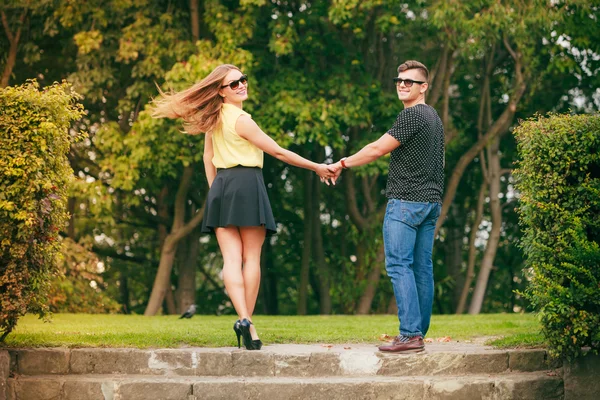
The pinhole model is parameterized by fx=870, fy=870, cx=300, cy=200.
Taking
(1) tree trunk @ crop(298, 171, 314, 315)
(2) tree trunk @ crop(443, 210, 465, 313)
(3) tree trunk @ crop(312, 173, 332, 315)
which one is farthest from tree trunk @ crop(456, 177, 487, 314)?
(1) tree trunk @ crop(298, 171, 314, 315)

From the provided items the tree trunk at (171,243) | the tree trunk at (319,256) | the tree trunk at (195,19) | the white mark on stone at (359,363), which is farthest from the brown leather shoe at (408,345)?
the tree trunk at (319,256)

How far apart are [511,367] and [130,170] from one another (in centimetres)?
959

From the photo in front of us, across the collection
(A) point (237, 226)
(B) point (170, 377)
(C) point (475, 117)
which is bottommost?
(B) point (170, 377)

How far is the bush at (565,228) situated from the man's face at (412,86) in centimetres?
92

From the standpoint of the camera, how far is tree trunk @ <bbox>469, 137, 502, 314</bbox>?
19.3m

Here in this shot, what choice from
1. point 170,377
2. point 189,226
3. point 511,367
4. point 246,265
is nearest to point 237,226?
point 246,265

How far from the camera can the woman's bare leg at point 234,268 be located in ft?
23.3

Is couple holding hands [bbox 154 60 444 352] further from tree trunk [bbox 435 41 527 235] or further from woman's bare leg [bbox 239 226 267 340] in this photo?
tree trunk [bbox 435 41 527 235]

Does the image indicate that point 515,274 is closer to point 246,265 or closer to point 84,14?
point 84,14

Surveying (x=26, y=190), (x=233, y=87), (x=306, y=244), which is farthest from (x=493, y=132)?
(x=26, y=190)

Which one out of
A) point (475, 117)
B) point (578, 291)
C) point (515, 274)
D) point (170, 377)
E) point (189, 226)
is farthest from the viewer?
point (515, 274)

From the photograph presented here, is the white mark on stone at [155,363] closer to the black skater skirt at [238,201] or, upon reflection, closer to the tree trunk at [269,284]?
the black skater skirt at [238,201]

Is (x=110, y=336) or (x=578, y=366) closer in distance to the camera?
(x=578, y=366)

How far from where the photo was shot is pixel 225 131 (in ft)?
23.6
